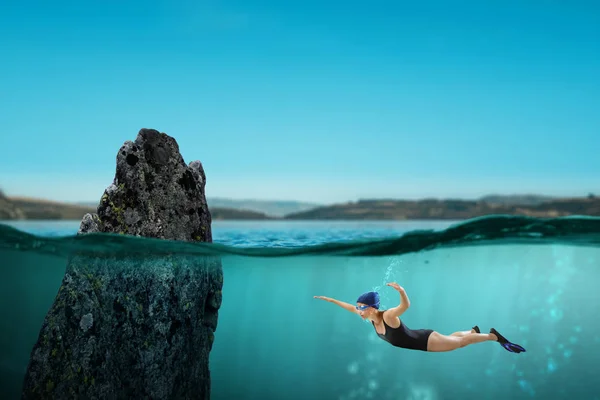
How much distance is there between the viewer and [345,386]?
53.3ft

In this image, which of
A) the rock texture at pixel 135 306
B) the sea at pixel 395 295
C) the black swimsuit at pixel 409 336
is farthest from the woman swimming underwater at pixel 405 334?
the sea at pixel 395 295

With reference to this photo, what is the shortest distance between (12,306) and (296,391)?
1182 cm

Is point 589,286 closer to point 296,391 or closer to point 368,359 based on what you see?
point 368,359

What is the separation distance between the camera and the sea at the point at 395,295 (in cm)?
1325

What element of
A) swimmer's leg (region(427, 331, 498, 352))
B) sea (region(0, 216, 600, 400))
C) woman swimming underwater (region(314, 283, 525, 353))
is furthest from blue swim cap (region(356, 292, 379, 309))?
sea (region(0, 216, 600, 400))

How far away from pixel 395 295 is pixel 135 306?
7.04 metres

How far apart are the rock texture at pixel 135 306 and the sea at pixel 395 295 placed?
3.63 metres

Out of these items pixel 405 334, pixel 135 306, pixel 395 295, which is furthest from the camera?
pixel 395 295

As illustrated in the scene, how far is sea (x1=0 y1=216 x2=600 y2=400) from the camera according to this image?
522 inches

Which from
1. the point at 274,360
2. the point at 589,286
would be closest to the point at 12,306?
the point at 274,360

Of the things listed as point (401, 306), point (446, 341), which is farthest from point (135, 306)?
point (446, 341)

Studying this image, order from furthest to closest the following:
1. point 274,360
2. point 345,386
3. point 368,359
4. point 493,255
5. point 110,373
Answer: point 274,360 → point 368,359 → point 345,386 → point 493,255 → point 110,373

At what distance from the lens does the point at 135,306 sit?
8.20 m

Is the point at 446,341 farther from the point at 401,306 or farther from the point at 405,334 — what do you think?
the point at 401,306
